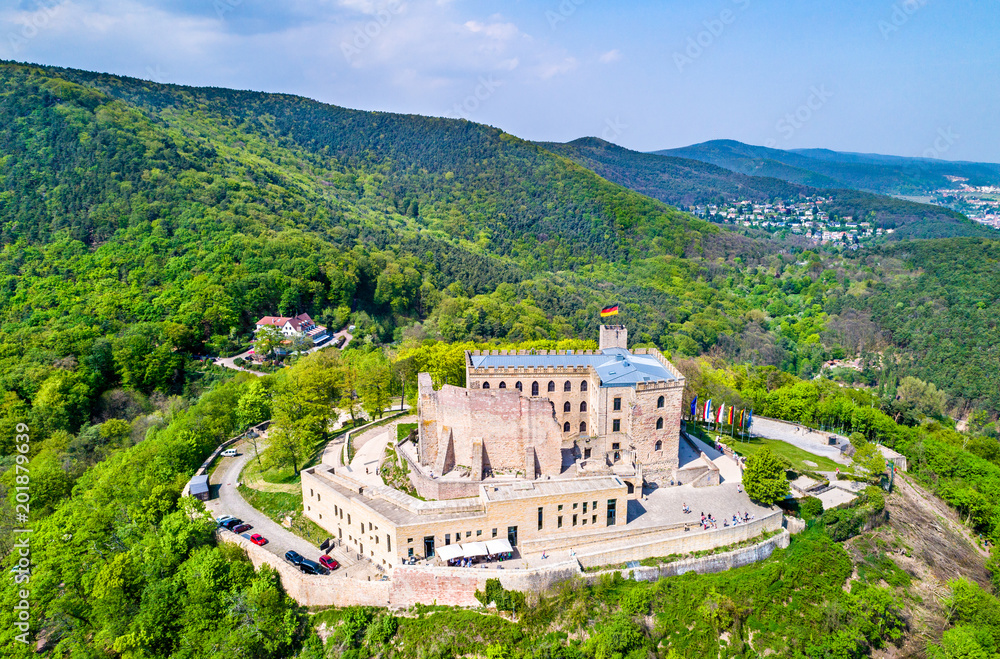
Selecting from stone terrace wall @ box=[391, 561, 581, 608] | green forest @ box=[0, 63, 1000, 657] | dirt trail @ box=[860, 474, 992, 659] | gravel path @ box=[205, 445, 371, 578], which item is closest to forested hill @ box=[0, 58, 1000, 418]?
green forest @ box=[0, 63, 1000, 657]

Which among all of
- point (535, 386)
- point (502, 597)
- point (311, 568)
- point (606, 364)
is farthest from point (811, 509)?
point (311, 568)

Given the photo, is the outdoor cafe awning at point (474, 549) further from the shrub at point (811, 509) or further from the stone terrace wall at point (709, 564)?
the shrub at point (811, 509)

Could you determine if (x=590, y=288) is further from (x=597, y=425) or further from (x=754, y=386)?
(x=597, y=425)

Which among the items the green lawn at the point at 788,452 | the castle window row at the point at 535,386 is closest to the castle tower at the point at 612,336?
the castle window row at the point at 535,386

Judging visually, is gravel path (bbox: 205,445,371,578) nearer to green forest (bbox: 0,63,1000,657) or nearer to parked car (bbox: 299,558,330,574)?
parked car (bbox: 299,558,330,574)

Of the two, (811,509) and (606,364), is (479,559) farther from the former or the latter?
(811,509)
